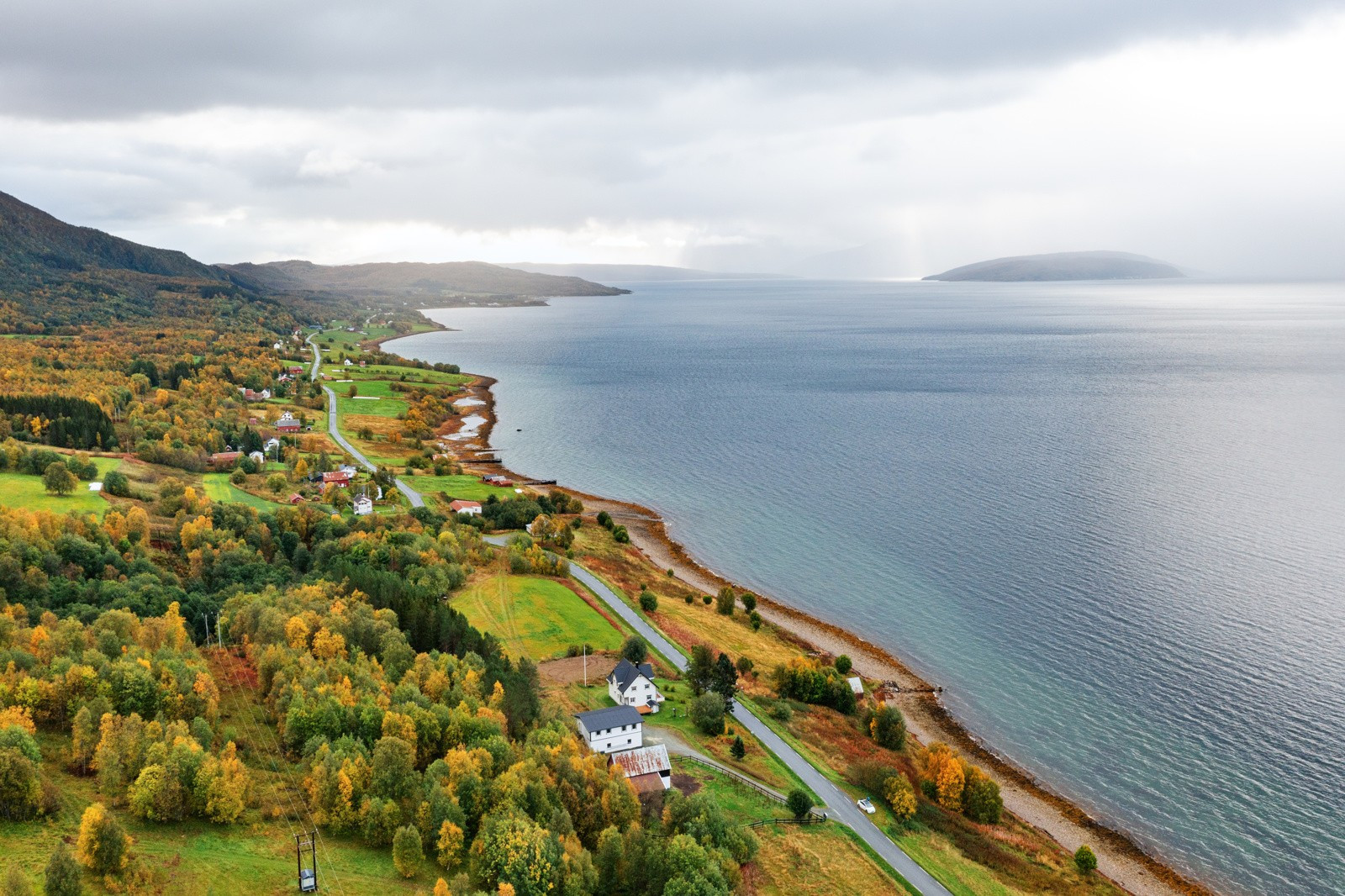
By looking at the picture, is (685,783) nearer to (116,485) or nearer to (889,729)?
(889,729)

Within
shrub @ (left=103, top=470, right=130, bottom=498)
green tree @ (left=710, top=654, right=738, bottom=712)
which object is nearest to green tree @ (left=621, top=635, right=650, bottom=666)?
green tree @ (left=710, top=654, right=738, bottom=712)

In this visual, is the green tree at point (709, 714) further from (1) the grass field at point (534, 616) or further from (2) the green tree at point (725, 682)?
(1) the grass field at point (534, 616)

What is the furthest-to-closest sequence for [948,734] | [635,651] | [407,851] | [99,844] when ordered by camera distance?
1. [635,651]
2. [948,734]
3. [407,851]
4. [99,844]

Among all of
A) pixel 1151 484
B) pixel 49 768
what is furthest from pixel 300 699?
pixel 1151 484

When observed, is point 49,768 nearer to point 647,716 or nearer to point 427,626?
point 427,626

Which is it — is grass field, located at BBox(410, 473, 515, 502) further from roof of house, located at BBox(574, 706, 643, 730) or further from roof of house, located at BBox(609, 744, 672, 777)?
roof of house, located at BBox(609, 744, 672, 777)

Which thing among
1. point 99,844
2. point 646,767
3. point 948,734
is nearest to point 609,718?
point 646,767
